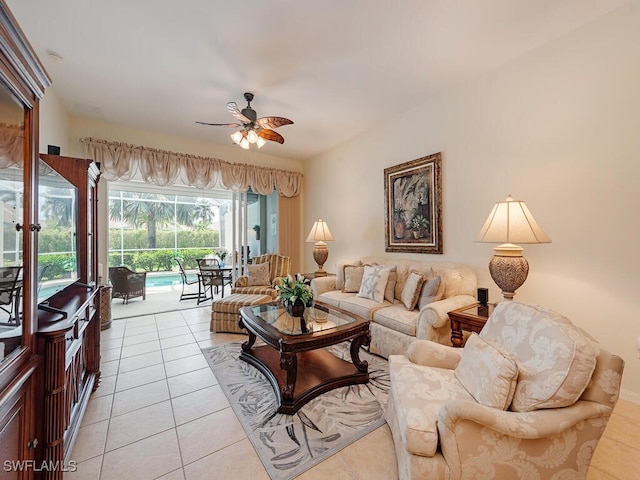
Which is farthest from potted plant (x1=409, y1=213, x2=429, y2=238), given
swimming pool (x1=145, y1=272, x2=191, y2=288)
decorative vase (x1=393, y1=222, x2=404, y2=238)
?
swimming pool (x1=145, y1=272, x2=191, y2=288)

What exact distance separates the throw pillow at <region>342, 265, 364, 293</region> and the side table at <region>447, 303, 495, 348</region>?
1451mm

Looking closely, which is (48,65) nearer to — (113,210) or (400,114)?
(400,114)

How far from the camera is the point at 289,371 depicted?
198 cm

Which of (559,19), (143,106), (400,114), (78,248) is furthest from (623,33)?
(143,106)

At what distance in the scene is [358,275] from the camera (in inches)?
145

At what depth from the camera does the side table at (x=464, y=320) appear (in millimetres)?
2176

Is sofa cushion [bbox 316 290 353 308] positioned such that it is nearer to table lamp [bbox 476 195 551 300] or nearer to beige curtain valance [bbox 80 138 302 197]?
table lamp [bbox 476 195 551 300]

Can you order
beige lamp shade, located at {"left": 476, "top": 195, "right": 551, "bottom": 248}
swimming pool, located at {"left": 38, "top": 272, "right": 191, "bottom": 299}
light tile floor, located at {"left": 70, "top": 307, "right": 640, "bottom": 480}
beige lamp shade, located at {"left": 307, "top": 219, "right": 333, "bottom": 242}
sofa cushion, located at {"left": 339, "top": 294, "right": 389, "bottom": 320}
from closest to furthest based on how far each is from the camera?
light tile floor, located at {"left": 70, "top": 307, "right": 640, "bottom": 480} < beige lamp shade, located at {"left": 476, "top": 195, "right": 551, "bottom": 248} < sofa cushion, located at {"left": 339, "top": 294, "right": 389, "bottom": 320} < beige lamp shade, located at {"left": 307, "top": 219, "right": 333, "bottom": 242} < swimming pool, located at {"left": 38, "top": 272, "right": 191, "bottom": 299}

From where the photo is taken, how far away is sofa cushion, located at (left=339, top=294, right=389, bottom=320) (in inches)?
117

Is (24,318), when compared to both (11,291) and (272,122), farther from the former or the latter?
(272,122)

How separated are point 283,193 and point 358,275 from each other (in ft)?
8.61

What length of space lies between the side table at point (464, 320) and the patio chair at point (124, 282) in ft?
18.6

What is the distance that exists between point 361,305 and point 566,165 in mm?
2290

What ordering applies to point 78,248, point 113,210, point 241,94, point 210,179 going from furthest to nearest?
point 113,210
point 210,179
point 241,94
point 78,248
